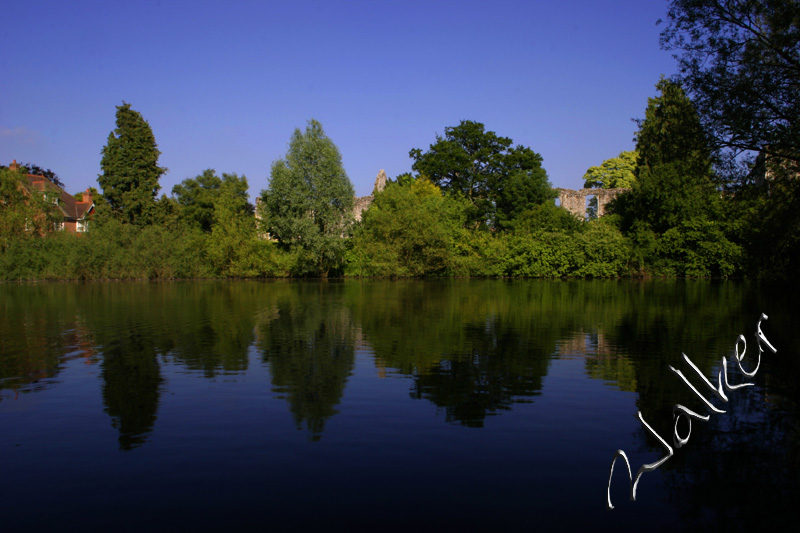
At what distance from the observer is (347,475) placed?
551 cm

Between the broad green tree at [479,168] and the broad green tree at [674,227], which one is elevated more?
the broad green tree at [479,168]

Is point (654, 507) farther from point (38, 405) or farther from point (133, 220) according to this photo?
point (133, 220)

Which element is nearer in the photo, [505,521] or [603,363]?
[505,521]

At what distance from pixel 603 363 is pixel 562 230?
36.4 m

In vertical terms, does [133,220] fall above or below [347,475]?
above

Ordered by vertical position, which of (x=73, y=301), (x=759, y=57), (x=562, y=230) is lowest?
(x=73, y=301)

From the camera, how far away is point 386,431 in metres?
6.80

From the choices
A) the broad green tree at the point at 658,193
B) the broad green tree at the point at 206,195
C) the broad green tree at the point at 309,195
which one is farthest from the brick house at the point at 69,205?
the broad green tree at the point at 658,193

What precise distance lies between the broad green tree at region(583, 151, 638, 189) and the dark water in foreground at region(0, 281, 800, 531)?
5238cm

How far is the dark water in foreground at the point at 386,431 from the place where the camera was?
16.0 ft

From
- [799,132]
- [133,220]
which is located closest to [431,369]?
[799,132]

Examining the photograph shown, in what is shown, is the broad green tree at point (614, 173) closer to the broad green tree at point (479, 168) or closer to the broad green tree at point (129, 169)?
the broad green tree at point (479, 168)

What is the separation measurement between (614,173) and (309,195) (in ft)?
122

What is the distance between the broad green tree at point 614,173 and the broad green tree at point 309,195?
1247 inches
